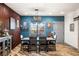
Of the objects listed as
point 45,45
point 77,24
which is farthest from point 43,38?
point 77,24

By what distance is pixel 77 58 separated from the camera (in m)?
1.70

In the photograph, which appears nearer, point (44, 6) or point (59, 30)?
point (44, 6)

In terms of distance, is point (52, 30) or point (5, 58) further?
point (52, 30)

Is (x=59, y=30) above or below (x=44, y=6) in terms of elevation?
below

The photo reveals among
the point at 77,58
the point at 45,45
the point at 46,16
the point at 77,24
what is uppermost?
the point at 46,16

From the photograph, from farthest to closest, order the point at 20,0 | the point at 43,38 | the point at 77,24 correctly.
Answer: the point at 77,24
the point at 43,38
the point at 20,0

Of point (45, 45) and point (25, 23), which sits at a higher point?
point (25, 23)

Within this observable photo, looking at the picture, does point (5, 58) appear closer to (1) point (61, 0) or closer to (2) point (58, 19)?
(1) point (61, 0)

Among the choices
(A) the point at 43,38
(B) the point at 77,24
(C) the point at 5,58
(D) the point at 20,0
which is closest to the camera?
(C) the point at 5,58

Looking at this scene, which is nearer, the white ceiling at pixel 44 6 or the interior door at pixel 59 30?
the white ceiling at pixel 44 6

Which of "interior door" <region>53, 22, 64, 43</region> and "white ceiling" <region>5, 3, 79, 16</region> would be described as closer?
"white ceiling" <region>5, 3, 79, 16</region>

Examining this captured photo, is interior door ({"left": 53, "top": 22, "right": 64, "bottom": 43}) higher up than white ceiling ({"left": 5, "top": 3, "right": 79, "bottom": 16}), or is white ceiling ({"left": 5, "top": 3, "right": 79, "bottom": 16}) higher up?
white ceiling ({"left": 5, "top": 3, "right": 79, "bottom": 16})

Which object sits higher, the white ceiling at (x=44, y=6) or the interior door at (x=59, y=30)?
the white ceiling at (x=44, y=6)

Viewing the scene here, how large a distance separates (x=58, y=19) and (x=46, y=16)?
1.02 m
